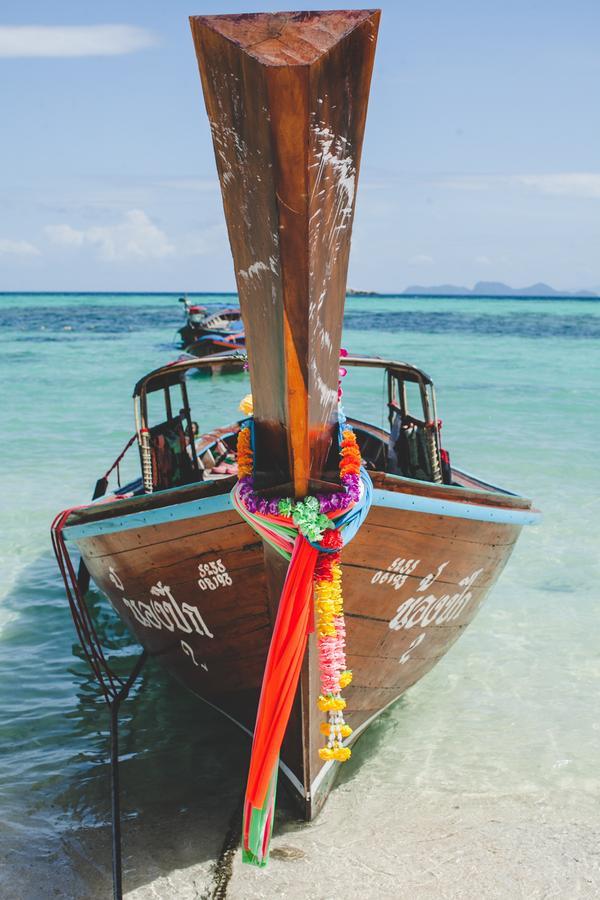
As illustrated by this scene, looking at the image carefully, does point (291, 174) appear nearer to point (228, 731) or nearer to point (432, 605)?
point (432, 605)

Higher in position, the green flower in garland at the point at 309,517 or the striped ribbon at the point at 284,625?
the green flower in garland at the point at 309,517

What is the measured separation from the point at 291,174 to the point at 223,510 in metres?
1.91

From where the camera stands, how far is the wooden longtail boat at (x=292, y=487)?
2.09 meters

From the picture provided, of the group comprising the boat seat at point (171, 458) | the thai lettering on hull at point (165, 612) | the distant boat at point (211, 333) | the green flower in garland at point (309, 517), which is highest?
the green flower in garland at point (309, 517)

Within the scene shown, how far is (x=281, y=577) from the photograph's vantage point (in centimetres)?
351

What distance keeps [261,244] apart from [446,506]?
7.01 feet

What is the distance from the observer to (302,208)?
220 cm

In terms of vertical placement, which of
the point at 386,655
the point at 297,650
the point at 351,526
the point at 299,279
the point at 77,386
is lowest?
the point at 77,386

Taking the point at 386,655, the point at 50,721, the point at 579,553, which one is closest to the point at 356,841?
the point at 386,655

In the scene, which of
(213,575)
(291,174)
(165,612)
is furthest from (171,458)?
(291,174)

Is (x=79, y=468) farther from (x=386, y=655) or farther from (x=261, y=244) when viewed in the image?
(x=261, y=244)

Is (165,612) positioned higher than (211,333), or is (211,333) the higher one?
(165,612)

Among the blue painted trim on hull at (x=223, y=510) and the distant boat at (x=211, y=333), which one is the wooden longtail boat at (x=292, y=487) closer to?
the blue painted trim on hull at (x=223, y=510)

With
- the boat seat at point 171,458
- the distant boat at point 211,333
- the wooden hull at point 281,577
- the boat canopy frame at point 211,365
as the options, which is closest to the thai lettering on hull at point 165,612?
the wooden hull at point 281,577
